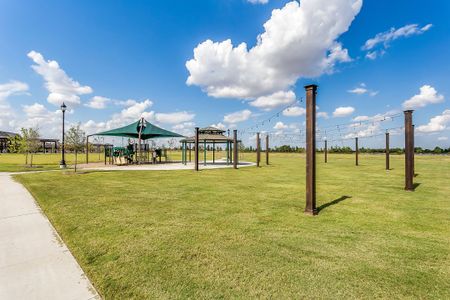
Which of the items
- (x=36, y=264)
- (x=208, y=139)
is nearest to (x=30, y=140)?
(x=208, y=139)

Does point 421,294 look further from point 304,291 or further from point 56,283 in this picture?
point 56,283

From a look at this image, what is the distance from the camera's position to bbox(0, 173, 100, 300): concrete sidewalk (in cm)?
259

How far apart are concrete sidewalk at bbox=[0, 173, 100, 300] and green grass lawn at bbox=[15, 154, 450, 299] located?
17cm

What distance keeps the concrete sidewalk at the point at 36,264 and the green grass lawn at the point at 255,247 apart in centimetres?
17

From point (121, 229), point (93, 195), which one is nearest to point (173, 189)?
point (93, 195)

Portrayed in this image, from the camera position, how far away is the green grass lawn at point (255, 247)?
2.70 m

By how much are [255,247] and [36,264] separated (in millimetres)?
3098

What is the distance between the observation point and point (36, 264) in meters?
3.19

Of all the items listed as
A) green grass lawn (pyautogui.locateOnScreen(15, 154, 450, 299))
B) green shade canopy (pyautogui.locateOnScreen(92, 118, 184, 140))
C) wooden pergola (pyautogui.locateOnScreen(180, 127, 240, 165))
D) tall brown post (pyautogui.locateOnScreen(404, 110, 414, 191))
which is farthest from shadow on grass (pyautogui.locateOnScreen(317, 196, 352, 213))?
green shade canopy (pyautogui.locateOnScreen(92, 118, 184, 140))

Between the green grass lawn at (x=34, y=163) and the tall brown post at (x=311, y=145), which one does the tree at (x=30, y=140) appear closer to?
the green grass lawn at (x=34, y=163)

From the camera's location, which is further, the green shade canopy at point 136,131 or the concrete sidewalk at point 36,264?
the green shade canopy at point 136,131

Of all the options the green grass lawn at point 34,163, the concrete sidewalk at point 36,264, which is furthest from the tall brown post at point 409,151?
the green grass lawn at point 34,163

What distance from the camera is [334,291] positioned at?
262 cm

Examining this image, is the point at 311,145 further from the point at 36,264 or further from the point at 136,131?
the point at 136,131
